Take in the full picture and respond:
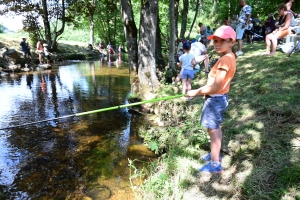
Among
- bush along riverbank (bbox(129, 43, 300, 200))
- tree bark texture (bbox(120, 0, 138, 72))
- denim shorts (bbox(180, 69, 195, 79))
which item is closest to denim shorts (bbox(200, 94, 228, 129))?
bush along riverbank (bbox(129, 43, 300, 200))

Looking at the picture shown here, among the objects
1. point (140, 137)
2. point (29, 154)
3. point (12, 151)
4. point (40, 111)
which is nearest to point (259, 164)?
point (140, 137)

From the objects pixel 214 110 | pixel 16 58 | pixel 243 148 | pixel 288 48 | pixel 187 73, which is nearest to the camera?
pixel 214 110

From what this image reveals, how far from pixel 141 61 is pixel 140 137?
277cm

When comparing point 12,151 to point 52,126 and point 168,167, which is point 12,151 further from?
point 168,167

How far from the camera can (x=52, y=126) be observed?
6.15 metres

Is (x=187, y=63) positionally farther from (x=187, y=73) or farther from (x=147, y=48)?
(x=147, y=48)

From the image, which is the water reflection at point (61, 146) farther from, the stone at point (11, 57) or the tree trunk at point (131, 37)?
the stone at point (11, 57)

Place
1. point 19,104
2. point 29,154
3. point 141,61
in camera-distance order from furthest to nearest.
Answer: point 19,104 → point 141,61 → point 29,154

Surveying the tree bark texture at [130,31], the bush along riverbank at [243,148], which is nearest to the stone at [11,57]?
the tree bark texture at [130,31]

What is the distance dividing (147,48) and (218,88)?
4.80 meters

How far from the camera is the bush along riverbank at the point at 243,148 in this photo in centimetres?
273

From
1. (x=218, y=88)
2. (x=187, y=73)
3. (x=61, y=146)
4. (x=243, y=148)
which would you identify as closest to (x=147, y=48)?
(x=187, y=73)

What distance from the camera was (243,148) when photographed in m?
3.37

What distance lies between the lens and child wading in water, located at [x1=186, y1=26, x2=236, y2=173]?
2613 millimetres
